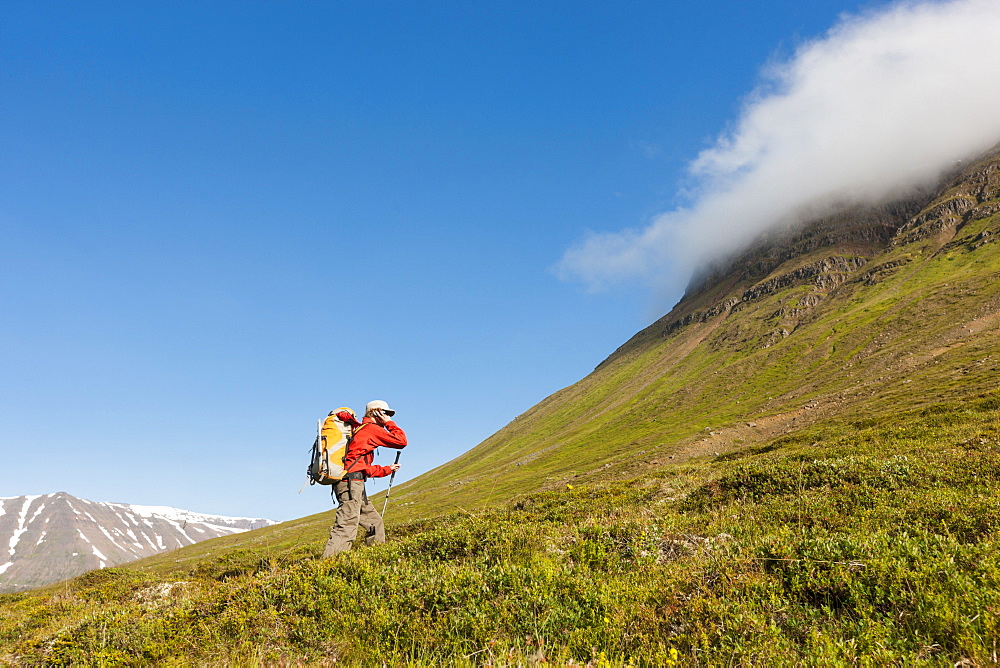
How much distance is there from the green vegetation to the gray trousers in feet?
7.94

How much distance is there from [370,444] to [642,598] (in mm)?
8236

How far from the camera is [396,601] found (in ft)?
21.5

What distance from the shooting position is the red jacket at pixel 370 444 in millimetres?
12167

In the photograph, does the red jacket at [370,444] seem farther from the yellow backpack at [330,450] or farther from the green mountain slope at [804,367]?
the green mountain slope at [804,367]

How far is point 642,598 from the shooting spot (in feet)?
19.5

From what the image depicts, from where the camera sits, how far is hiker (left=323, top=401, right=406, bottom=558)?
38.5 ft

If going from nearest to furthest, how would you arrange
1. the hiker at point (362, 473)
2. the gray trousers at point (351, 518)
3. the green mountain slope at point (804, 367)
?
1. the gray trousers at point (351, 518)
2. the hiker at point (362, 473)
3. the green mountain slope at point (804, 367)

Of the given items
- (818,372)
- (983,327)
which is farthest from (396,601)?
(818,372)

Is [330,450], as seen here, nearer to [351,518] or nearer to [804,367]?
[351,518]

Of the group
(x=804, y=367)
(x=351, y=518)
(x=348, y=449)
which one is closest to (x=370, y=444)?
(x=348, y=449)

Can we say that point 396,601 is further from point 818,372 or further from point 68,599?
point 818,372

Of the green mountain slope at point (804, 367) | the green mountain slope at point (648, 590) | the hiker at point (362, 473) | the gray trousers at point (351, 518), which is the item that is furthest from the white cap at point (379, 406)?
the green mountain slope at point (804, 367)

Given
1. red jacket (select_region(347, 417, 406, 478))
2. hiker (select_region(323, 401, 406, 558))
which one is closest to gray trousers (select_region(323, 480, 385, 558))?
hiker (select_region(323, 401, 406, 558))

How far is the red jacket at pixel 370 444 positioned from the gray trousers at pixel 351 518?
15.3 inches
